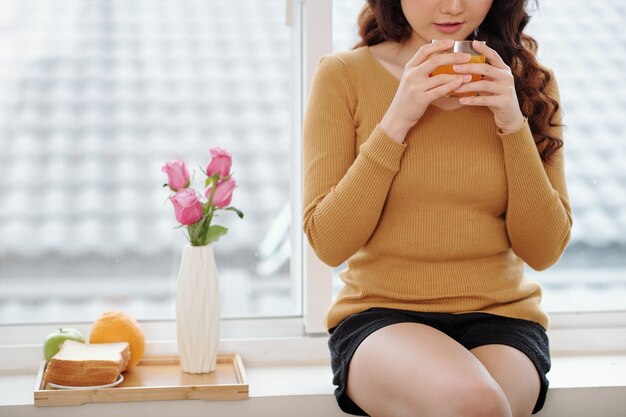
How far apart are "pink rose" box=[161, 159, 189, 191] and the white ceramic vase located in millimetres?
140

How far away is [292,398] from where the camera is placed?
6.28 feet

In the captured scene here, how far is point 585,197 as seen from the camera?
245cm

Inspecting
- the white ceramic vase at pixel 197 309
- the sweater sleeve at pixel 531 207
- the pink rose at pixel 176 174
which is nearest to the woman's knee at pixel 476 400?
the sweater sleeve at pixel 531 207

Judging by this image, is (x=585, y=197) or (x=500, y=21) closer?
(x=500, y=21)

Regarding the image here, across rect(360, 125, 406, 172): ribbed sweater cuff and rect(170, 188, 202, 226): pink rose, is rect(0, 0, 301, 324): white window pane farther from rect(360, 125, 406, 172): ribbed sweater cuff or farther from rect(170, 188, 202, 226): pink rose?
rect(360, 125, 406, 172): ribbed sweater cuff

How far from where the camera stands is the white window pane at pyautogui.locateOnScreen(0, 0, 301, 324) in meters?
2.21

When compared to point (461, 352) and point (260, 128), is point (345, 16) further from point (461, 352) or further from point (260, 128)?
point (461, 352)

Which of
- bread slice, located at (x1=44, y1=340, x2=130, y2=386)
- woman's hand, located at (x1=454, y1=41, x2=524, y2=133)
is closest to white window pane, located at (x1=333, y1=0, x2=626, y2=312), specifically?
woman's hand, located at (x1=454, y1=41, x2=524, y2=133)

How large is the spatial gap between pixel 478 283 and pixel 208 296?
2.00 feet

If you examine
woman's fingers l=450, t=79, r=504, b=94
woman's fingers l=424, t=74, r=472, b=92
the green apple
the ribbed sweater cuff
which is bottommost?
the green apple

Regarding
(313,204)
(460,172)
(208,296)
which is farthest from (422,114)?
(208,296)

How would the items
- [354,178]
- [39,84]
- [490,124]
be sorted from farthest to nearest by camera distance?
1. [39,84]
2. [490,124]
3. [354,178]

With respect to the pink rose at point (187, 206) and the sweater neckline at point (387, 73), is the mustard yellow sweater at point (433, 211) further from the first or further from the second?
the pink rose at point (187, 206)

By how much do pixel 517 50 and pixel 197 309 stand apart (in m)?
0.90
